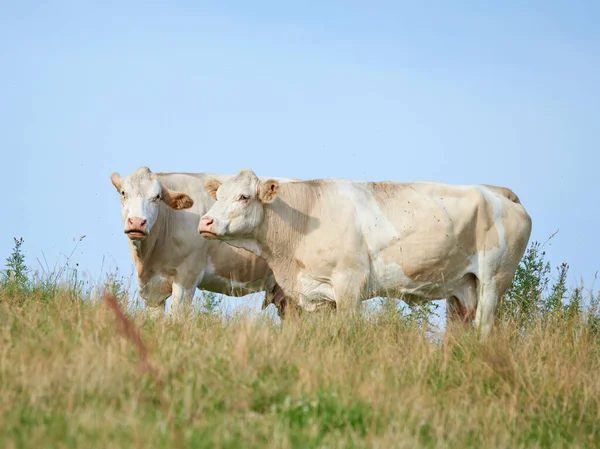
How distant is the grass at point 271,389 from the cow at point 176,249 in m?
3.68

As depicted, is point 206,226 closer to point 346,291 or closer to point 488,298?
point 346,291

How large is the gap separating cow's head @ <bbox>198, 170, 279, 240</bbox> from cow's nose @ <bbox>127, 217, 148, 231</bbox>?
0.98 metres

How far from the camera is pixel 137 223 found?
38.3ft

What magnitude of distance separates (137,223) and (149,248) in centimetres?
115

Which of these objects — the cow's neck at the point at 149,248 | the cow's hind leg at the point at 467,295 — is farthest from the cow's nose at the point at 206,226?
the cow's hind leg at the point at 467,295

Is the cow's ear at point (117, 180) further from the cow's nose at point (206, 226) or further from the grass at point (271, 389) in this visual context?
the grass at point (271, 389)

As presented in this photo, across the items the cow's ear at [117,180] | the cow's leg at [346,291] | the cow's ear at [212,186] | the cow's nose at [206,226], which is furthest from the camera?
the cow's ear at [117,180]

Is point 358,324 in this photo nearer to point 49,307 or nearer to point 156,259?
point 49,307

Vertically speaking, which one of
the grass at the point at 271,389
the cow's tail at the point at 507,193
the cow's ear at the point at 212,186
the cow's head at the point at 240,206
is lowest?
the grass at the point at 271,389

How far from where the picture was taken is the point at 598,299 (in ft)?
37.0

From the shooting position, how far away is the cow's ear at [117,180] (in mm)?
12609

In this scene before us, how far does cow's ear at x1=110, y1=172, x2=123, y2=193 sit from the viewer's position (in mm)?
12609

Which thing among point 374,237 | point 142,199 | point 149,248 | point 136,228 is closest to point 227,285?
point 149,248

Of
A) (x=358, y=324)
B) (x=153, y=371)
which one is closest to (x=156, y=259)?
(x=358, y=324)
